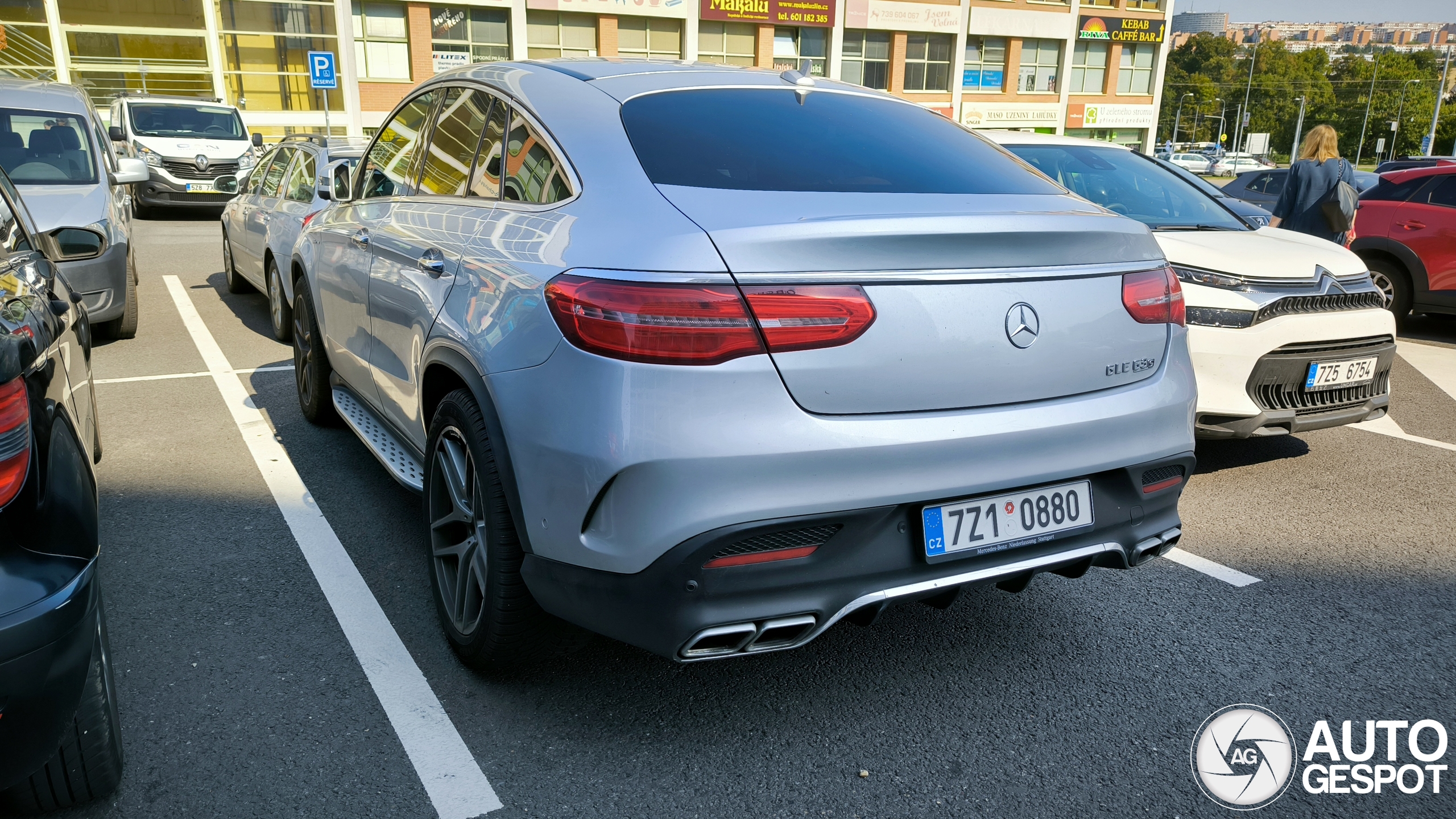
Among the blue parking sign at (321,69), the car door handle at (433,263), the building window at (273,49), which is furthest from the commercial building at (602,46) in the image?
the car door handle at (433,263)

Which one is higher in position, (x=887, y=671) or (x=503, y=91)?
(x=503, y=91)

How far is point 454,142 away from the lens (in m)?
3.49

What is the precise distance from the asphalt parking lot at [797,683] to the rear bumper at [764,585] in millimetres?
435

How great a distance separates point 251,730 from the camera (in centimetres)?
263

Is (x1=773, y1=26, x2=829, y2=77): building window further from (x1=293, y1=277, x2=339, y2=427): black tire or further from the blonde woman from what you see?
(x1=293, y1=277, x2=339, y2=427): black tire

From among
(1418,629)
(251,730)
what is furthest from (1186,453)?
(251,730)

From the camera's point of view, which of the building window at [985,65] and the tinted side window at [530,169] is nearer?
the tinted side window at [530,169]

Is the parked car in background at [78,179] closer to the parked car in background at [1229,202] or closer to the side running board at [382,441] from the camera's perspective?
the side running board at [382,441]

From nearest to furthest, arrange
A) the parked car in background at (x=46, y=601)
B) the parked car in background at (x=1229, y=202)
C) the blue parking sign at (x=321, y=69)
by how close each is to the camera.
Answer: the parked car in background at (x=46, y=601)
the parked car in background at (x=1229, y=202)
the blue parking sign at (x=321, y=69)

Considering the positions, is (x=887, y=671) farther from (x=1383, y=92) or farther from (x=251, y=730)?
(x=1383, y=92)

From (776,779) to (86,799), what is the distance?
5.09 ft

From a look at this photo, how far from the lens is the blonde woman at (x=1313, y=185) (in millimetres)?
7863

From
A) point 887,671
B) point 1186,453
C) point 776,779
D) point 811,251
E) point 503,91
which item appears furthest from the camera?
point 503,91

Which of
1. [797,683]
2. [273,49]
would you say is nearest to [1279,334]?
[797,683]
